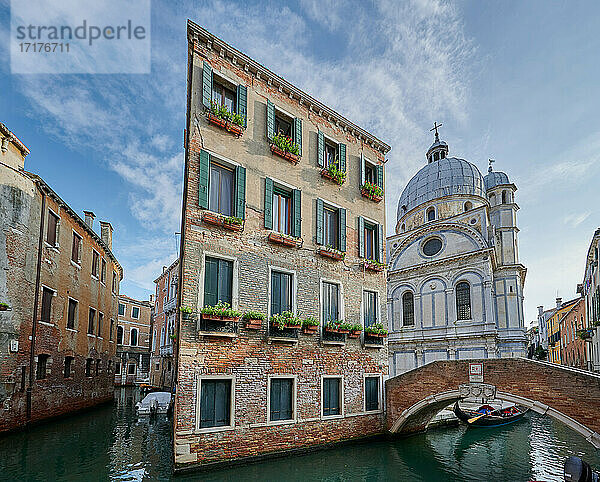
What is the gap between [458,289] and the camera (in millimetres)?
30469

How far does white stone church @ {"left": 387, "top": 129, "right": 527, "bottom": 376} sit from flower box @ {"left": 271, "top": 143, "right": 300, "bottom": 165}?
66.7 feet

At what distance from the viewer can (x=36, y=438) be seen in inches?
517

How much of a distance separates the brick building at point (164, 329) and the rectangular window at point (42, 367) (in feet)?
37.5

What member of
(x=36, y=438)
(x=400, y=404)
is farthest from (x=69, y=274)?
(x=400, y=404)

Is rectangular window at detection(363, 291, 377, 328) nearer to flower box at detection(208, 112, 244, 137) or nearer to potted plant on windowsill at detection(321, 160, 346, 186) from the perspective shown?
potted plant on windowsill at detection(321, 160, 346, 186)

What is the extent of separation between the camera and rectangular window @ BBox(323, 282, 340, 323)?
1346cm

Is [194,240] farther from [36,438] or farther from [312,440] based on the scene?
[36,438]

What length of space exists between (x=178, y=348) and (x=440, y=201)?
31.9 metres

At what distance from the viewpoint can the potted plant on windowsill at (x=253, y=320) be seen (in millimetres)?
11148

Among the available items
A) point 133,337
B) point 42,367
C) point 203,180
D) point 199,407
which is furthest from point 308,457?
point 133,337

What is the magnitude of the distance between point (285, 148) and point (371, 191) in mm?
3911

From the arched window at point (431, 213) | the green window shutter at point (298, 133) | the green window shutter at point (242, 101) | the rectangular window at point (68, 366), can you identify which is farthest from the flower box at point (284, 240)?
the arched window at point (431, 213)

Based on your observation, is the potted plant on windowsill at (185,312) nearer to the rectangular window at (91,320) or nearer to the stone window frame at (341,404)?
the stone window frame at (341,404)

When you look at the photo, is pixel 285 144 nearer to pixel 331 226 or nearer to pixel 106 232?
pixel 331 226
